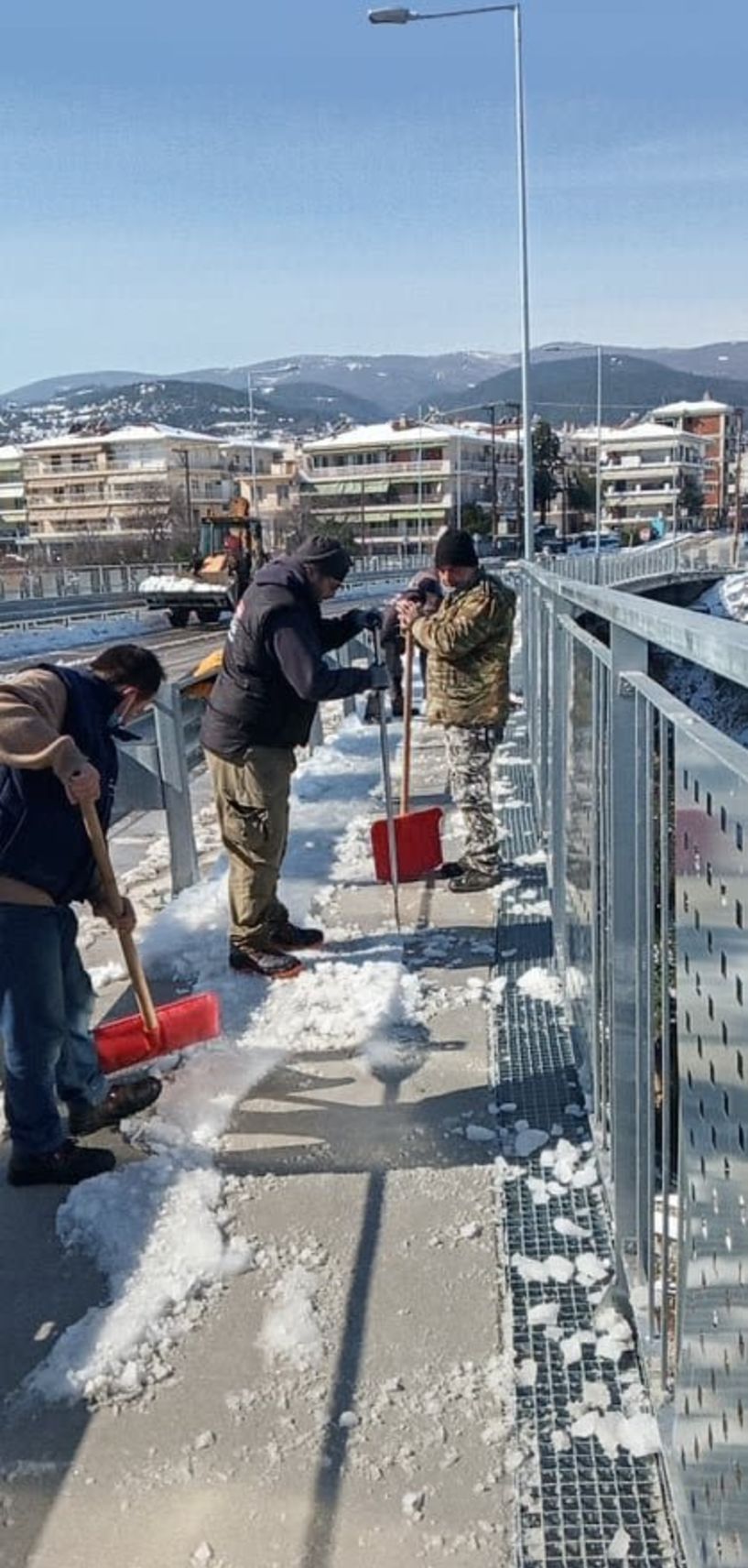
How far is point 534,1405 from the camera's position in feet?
8.18

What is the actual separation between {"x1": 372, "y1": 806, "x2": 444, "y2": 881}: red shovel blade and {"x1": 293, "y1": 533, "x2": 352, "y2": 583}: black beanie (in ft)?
5.13

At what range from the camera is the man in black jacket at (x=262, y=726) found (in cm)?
486

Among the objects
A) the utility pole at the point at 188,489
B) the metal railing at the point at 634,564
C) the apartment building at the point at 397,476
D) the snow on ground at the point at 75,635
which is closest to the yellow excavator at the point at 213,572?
the snow on ground at the point at 75,635

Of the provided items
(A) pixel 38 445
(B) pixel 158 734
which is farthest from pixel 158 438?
(B) pixel 158 734

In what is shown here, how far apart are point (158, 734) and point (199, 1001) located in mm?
2195

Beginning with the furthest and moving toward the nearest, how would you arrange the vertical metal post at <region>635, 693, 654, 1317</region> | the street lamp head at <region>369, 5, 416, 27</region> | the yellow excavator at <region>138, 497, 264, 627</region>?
1. the yellow excavator at <region>138, 497, 264, 627</region>
2. the street lamp head at <region>369, 5, 416, 27</region>
3. the vertical metal post at <region>635, 693, 654, 1317</region>

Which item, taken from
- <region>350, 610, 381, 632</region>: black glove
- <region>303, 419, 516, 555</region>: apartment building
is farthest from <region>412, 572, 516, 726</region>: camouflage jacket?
<region>303, 419, 516, 555</region>: apartment building

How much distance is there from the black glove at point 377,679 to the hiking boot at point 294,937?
107cm

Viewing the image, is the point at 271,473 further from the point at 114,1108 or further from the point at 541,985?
the point at 114,1108

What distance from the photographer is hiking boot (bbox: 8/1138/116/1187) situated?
340 cm

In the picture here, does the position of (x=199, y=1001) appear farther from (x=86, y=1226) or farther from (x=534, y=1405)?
(x=534, y=1405)

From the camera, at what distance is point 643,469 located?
422 feet

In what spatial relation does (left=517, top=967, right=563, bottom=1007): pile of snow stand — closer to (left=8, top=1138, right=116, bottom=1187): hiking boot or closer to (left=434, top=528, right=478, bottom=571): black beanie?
(left=8, top=1138, right=116, bottom=1187): hiking boot

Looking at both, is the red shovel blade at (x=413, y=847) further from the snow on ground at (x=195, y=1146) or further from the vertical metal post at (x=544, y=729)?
the vertical metal post at (x=544, y=729)
